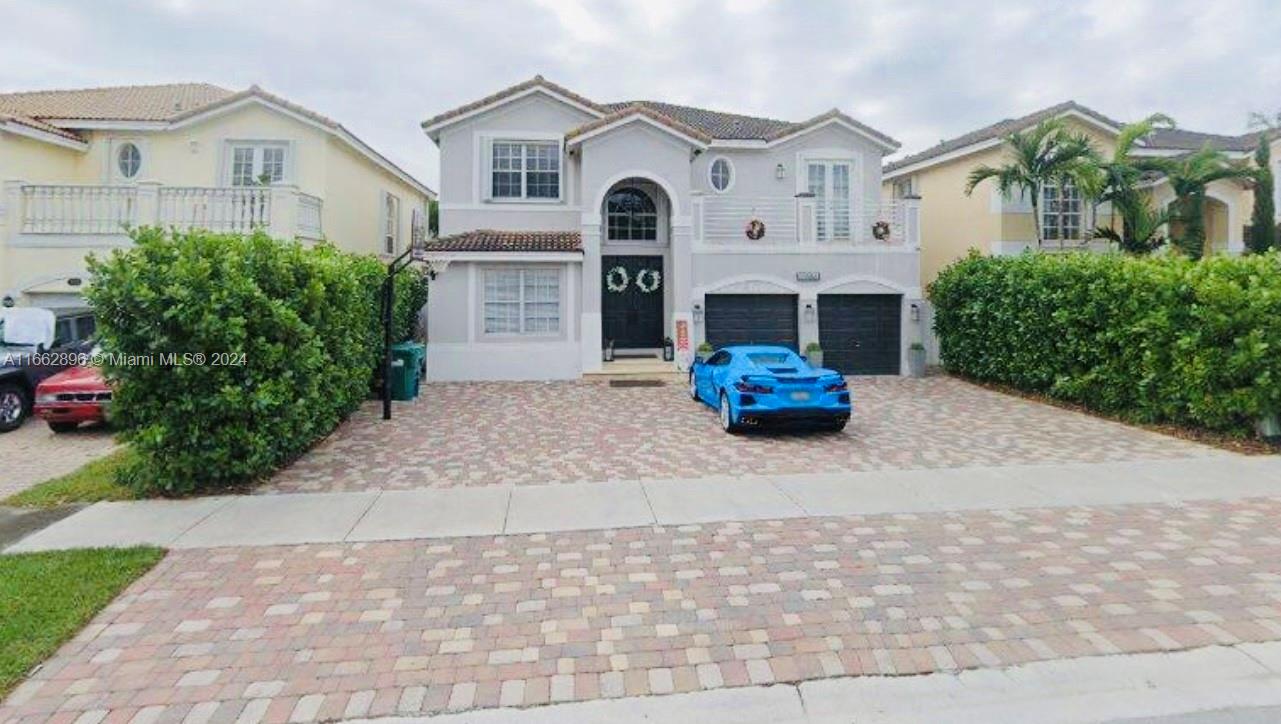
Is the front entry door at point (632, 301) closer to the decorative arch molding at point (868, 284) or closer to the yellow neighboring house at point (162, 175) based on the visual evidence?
the decorative arch molding at point (868, 284)

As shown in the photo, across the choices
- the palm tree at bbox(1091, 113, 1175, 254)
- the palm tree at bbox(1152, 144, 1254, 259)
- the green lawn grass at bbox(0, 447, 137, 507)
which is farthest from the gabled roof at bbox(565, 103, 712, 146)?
the green lawn grass at bbox(0, 447, 137, 507)

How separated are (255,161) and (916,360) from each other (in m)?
18.9

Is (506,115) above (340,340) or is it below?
above

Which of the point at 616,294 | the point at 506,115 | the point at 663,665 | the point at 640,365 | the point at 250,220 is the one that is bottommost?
the point at 663,665

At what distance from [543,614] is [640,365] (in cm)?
1353

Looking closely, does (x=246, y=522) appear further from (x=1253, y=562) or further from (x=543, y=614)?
(x=1253, y=562)

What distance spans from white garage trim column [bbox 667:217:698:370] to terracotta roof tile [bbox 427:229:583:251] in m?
2.56

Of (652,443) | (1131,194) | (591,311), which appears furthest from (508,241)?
(1131,194)

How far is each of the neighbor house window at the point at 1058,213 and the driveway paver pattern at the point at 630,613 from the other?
1586 centimetres

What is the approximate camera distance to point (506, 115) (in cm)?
1905

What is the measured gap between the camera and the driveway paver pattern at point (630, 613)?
388 centimetres

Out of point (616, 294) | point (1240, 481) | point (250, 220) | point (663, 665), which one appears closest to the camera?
point (663, 665)

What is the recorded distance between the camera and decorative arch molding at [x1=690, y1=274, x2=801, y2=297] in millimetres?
18250

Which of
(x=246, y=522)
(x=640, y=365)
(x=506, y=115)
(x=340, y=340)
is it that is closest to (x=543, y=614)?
(x=246, y=522)
